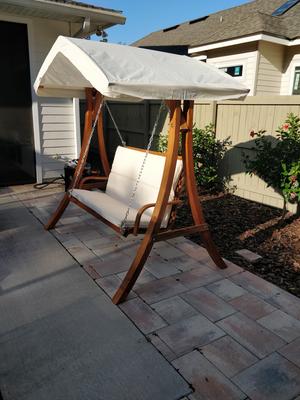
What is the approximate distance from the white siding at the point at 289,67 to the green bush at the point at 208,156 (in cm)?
474

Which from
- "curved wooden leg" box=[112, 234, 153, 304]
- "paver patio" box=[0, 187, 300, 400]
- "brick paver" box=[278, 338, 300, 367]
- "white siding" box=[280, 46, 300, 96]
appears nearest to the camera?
"paver patio" box=[0, 187, 300, 400]

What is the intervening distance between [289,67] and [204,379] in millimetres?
9234

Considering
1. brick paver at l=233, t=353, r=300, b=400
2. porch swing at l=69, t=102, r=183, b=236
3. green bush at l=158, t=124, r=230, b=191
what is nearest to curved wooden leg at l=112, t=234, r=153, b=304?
porch swing at l=69, t=102, r=183, b=236

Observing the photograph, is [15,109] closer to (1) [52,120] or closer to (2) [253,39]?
(1) [52,120]

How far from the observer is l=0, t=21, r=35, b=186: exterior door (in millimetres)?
5543

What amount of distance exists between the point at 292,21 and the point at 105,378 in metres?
10.1

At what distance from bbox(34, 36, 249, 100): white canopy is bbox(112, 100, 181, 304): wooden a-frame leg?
231 millimetres

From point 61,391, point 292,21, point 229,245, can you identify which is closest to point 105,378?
point 61,391

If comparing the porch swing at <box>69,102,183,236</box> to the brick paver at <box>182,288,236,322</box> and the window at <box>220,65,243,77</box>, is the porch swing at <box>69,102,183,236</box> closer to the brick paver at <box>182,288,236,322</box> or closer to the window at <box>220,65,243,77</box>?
the brick paver at <box>182,288,236,322</box>

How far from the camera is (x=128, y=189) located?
3816 mm

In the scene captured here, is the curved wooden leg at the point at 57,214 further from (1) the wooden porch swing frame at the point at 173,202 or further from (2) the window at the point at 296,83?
(2) the window at the point at 296,83

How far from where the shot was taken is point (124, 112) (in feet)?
27.7

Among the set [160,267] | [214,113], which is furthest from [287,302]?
[214,113]

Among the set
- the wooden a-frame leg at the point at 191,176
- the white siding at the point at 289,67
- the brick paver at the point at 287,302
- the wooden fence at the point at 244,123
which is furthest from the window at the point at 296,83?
the brick paver at the point at 287,302
